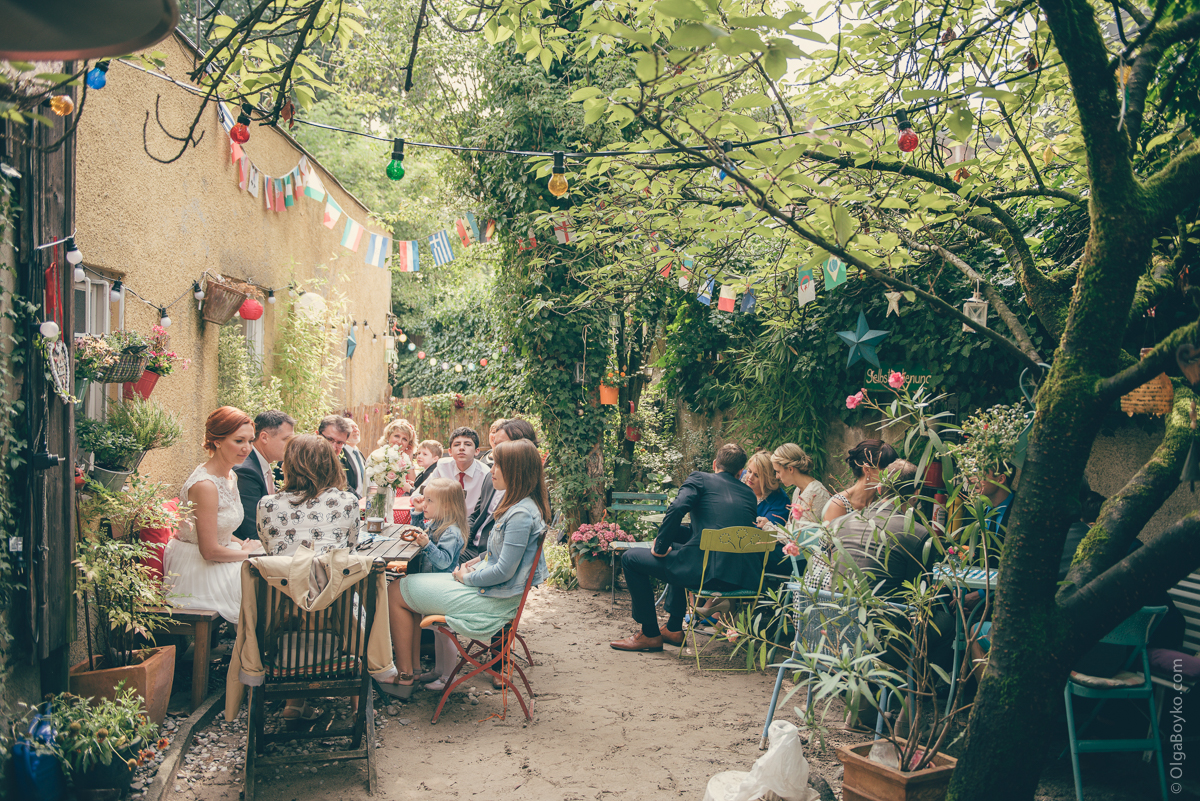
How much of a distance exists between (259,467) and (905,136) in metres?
3.98

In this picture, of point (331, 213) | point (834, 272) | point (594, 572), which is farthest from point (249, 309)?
point (834, 272)

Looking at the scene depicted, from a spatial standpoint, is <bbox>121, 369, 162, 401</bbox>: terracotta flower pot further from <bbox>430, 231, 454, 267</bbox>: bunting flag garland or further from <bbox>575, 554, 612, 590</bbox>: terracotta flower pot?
→ <bbox>430, 231, 454, 267</bbox>: bunting flag garland

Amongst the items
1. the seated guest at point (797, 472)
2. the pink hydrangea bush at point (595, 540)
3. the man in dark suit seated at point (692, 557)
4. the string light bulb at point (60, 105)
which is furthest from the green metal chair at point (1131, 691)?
the string light bulb at point (60, 105)

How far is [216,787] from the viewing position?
9.98 ft

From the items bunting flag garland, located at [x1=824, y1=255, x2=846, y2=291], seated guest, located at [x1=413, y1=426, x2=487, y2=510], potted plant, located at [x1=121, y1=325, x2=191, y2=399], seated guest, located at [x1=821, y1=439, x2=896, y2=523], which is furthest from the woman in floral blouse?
bunting flag garland, located at [x1=824, y1=255, x2=846, y2=291]

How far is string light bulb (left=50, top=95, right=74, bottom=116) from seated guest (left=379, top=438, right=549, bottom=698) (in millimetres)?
2380

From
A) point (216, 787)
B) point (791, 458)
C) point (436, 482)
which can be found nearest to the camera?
point (216, 787)

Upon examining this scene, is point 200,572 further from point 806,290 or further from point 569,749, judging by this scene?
point 806,290

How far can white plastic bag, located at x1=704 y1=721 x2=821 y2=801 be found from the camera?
8.51ft

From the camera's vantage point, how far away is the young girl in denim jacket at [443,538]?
4234 mm

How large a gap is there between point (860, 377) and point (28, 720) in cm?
545

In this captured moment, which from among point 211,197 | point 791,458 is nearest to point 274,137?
point 211,197

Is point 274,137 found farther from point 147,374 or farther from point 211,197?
point 147,374

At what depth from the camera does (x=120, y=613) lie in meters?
3.09
